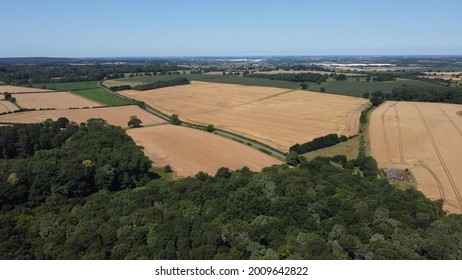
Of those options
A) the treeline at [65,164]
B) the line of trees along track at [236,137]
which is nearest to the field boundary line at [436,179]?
the line of trees along track at [236,137]

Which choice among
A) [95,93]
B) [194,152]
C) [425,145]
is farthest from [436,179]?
[95,93]

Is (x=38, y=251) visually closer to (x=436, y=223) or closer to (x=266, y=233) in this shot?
(x=266, y=233)

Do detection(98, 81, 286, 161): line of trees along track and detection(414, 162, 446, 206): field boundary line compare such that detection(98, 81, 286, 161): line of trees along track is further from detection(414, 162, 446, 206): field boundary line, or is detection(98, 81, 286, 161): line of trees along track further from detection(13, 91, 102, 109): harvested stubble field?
detection(414, 162, 446, 206): field boundary line

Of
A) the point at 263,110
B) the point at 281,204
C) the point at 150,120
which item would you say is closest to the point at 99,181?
the point at 281,204

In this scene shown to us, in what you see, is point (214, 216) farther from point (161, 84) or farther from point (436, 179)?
point (161, 84)

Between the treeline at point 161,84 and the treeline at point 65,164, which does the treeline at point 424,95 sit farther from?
the treeline at point 65,164

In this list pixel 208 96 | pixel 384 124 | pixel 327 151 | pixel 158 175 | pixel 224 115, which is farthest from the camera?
pixel 208 96

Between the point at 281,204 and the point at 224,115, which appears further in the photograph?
the point at 224,115
